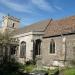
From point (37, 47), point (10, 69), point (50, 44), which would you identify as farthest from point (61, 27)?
point (10, 69)

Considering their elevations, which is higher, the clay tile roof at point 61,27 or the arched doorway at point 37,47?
the clay tile roof at point 61,27

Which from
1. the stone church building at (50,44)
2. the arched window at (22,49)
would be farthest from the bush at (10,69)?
the arched window at (22,49)

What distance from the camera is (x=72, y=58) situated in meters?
30.1

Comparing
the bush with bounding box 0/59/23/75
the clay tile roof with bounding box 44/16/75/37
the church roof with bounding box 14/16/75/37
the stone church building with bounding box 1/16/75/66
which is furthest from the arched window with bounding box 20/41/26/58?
the bush with bounding box 0/59/23/75

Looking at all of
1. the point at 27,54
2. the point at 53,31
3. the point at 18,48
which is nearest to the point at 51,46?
the point at 53,31

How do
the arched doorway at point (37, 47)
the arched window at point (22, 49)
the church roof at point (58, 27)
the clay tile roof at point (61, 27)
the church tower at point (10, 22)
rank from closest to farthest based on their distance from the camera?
1. the clay tile roof at point (61, 27)
2. the church roof at point (58, 27)
3. the arched doorway at point (37, 47)
4. the arched window at point (22, 49)
5. the church tower at point (10, 22)

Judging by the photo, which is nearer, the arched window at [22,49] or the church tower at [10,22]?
the arched window at [22,49]

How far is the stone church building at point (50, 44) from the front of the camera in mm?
30969

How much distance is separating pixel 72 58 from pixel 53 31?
6.96 metres

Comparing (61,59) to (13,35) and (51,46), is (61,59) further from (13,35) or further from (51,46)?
(13,35)

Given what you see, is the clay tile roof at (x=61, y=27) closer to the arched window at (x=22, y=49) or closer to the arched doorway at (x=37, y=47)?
the arched doorway at (x=37, y=47)

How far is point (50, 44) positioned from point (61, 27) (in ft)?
10.9

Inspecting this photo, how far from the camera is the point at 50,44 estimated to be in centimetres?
3497

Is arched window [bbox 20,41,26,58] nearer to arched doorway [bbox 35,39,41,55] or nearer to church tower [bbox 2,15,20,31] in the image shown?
arched doorway [bbox 35,39,41,55]
